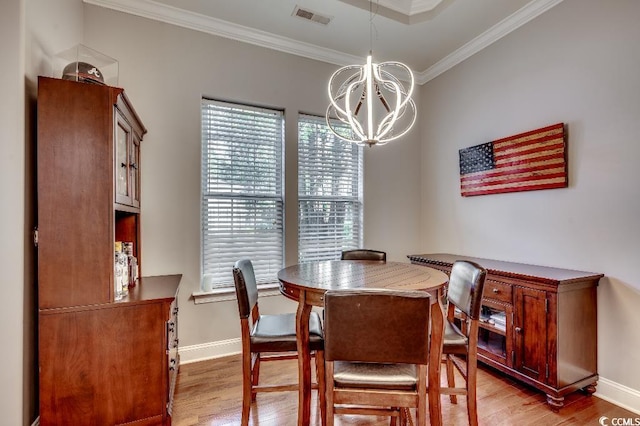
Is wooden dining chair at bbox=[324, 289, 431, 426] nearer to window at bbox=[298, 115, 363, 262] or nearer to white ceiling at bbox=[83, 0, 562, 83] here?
window at bbox=[298, 115, 363, 262]

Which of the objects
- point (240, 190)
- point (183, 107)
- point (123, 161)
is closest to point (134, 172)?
point (123, 161)

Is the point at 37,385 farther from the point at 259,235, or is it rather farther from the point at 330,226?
the point at 330,226

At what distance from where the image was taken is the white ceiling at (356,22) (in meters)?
2.68

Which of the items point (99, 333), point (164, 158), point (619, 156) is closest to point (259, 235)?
point (164, 158)

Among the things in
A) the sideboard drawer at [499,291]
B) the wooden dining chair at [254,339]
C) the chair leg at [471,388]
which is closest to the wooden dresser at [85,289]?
the wooden dining chair at [254,339]

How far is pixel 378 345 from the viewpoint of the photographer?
1.41 meters

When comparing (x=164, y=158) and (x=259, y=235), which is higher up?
(x=164, y=158)

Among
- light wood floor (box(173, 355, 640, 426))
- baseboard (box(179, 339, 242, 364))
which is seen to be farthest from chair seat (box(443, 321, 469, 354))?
baseboard (box(179, 339, 242, 364))

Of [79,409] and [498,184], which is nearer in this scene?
[79,409]

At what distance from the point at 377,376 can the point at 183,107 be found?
2.61 meters

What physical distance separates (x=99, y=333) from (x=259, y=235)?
5.18 feet

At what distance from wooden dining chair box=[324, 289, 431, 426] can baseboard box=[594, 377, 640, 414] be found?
177 cm

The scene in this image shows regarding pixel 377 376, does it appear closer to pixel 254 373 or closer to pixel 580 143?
pixel 254 373

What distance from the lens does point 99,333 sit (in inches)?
69.3
